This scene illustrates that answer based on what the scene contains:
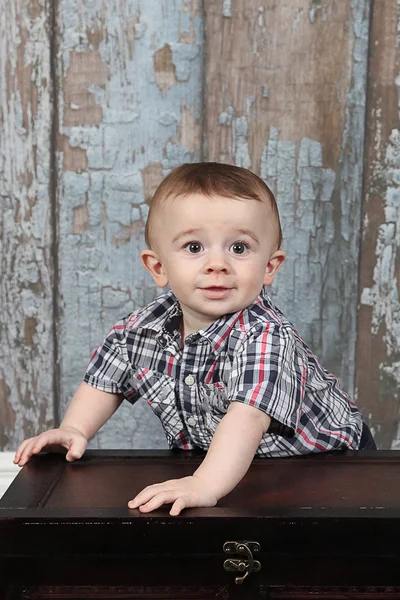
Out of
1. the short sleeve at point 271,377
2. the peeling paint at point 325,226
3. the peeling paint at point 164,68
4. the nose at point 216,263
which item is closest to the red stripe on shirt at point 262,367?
the short sleeve at point 271,377

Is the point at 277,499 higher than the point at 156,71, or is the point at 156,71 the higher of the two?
the point at 156,71

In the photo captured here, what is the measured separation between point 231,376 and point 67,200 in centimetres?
68

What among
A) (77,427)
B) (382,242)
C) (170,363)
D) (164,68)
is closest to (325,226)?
(382,242)

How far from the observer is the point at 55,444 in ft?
4.57

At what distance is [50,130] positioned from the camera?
1.82 meters
